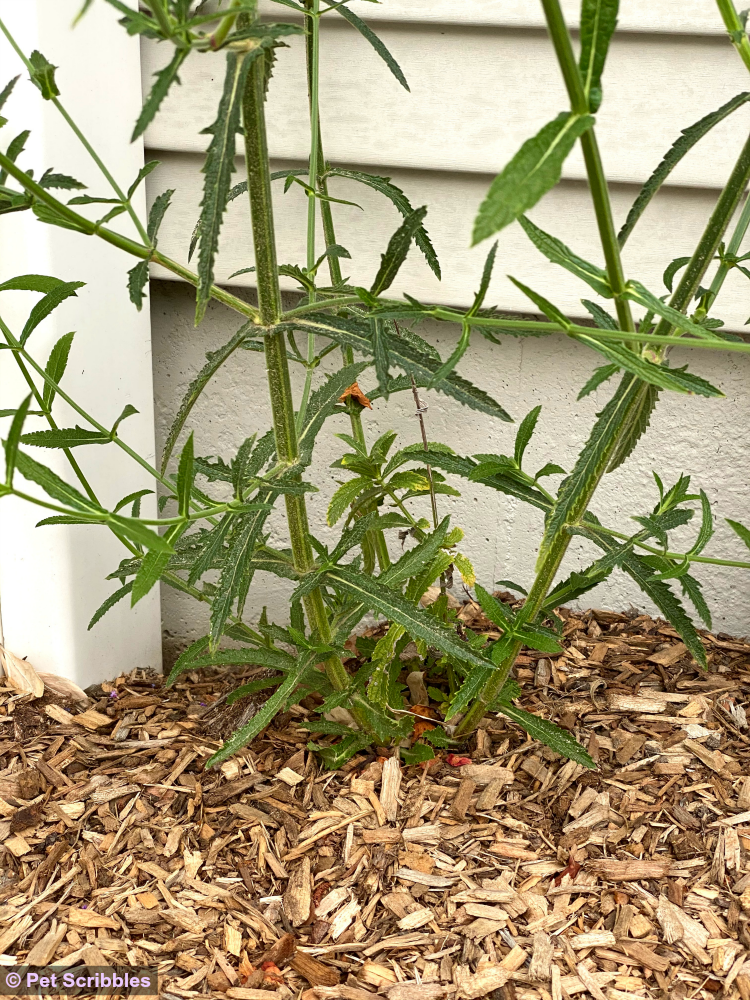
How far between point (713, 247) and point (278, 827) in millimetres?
1085

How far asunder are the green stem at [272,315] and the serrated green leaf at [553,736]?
29 centimetres

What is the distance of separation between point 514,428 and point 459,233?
0.44 metres

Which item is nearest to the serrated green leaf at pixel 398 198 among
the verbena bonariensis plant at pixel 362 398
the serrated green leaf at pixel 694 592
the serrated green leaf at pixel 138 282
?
the verbena bonariensis plant at pixel 362 398

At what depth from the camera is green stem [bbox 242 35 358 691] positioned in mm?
1035

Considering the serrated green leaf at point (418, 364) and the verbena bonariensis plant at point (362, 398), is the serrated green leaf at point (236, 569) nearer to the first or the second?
the verbena bonariensis plant at point (362, 398)

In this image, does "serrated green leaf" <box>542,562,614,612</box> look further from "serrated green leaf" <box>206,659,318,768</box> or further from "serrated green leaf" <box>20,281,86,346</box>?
"serrated green leaf" <box>20,281,86,346</box>

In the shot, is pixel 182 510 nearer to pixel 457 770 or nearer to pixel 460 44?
pixel 457 770

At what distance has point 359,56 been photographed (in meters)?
1.73

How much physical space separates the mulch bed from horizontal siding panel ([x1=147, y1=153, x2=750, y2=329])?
2.60 ft

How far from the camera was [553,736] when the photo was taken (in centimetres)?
142

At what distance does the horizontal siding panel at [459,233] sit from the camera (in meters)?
1.75

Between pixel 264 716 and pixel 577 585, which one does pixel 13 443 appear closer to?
pixel 264 716

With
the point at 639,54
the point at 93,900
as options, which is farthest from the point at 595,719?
the point at 639,54

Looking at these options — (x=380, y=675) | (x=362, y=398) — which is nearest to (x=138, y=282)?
(x=362, y=398)
